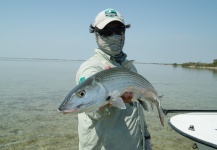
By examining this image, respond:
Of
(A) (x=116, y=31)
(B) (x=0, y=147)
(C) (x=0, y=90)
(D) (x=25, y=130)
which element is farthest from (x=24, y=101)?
(A) (x=116, y=31)

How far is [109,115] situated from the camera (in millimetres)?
2914

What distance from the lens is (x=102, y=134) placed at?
3145mm

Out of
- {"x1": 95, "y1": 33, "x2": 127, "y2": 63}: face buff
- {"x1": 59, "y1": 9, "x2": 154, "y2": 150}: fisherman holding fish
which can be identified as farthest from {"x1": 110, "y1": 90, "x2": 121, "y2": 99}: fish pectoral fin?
{"x1": 95, "y1": 33, "x2": 127, "y2": 63}: face buff

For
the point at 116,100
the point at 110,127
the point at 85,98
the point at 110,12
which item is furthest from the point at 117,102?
the point at 110,12

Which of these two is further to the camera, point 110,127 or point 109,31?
point 109,31

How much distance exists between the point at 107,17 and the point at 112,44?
1.13 feet

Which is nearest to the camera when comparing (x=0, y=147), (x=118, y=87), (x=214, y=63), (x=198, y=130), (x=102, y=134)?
(x=118, y=87)

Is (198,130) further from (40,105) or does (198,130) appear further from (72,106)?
(40,105)

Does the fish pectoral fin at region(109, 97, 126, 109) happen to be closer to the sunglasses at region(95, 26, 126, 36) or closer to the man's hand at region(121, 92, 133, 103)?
the man's hand at region(121, 92, 133, 103)

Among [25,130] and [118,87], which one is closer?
[118,87]

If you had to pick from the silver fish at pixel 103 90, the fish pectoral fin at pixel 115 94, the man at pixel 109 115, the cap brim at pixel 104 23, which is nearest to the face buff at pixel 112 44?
the man at pixel 109 115

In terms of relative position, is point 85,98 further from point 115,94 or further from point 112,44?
point 112,44

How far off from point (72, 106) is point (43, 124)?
929 cm

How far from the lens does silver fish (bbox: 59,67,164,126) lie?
7.60 ft
